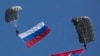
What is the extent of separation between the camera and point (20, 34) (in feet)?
484

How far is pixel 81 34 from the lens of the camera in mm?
145250

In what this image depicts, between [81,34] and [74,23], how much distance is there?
3.56 ft

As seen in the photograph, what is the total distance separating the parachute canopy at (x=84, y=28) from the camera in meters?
145

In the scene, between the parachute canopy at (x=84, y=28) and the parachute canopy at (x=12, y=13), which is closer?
the parachute canopy at (x=84, y=28)

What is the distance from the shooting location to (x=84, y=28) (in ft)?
477

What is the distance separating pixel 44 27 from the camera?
148 metres

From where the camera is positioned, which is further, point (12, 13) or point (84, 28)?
point (12, 13)

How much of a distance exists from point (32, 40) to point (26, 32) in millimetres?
965

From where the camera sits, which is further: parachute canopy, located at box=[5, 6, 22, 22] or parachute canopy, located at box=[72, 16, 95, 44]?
parachute canopy, located at box=[5, 6, 22, 22]

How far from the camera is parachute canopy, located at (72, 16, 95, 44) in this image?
144875mm

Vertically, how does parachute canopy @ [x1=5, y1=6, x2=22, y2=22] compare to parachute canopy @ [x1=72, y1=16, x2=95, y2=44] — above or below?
above

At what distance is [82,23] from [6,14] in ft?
21.5

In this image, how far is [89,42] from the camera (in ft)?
477

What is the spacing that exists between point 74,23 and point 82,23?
66cm
